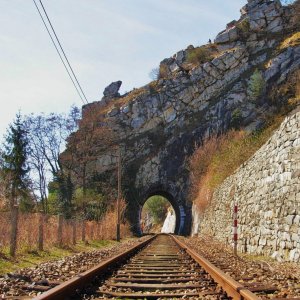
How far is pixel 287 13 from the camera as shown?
203ft

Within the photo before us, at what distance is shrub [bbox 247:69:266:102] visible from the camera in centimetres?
5069

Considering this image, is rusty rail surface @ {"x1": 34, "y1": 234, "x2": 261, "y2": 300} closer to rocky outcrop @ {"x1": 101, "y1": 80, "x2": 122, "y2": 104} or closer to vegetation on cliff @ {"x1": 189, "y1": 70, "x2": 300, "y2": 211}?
vegetation on cliff @ {"x1": 189, "y1": 70, "x2": 300, "y2": 211}

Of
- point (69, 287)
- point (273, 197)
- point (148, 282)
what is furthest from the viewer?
point (273, 197)

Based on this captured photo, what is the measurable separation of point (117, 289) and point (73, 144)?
36.9 meters

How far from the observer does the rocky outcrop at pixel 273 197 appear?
888 centimetres

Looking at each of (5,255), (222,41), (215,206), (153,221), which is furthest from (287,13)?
(5,255)

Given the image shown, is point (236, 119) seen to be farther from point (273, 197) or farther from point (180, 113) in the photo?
point (273, 197)

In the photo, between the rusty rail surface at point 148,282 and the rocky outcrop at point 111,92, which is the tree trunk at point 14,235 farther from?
the rocky outcrop at point 111,92

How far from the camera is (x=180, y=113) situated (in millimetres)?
52688

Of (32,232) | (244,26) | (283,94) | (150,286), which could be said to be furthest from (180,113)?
(150,286)

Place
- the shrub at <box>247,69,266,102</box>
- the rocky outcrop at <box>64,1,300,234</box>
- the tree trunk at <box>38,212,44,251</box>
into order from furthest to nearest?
the shrub at <box>247,69,266,102</box> → the rocky outcrop at <box>64,1,300,234</box> → the tree trunk at <box>38,212,44,251</box>

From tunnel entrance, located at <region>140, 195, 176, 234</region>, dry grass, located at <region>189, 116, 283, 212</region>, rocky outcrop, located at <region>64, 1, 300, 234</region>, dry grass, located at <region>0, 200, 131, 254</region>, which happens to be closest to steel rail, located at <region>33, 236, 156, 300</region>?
dry grass, located at <region>0, 200, 131, 254</region>

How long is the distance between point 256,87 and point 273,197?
4227cm

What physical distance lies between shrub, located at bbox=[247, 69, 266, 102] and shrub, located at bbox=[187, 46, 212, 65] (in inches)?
352
